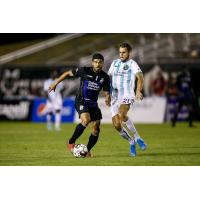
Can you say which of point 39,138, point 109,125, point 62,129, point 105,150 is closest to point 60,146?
point 105,150

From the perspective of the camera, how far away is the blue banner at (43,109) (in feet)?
57.4

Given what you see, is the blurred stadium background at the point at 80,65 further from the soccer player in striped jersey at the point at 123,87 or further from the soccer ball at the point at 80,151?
the soccer ball at the point at 80,151

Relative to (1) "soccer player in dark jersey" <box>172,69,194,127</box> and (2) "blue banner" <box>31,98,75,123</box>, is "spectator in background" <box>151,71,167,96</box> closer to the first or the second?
(1) "soccer player in dark jersey" <box>172,69,194,127</box>

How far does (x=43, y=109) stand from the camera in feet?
58.1

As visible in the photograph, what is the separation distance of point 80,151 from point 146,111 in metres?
8.07

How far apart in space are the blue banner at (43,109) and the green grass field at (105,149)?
3.30 m

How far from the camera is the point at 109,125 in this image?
15938 millimetres

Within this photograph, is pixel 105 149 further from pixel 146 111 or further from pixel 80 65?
pixel 80 65

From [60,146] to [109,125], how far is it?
5.56m

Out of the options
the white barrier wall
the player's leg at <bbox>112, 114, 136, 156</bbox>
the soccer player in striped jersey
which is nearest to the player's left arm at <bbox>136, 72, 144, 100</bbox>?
the soccer player in striped jersey

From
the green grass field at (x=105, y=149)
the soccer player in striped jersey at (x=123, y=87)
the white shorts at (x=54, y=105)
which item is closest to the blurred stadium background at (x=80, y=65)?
the white shorts at (x=54, y=105)
